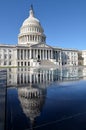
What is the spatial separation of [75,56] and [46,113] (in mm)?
133687

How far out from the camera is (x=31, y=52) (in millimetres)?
113938

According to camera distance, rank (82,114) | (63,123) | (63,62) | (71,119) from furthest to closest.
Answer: (63,62), (82,114), (71,119), (63,123)

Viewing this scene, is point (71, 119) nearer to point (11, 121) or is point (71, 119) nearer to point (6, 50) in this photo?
point (11, 121)

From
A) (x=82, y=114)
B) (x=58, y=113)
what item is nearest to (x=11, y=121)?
(x=58, y=113)

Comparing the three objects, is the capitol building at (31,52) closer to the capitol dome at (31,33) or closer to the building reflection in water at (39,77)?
the capitol dome at (31,33)

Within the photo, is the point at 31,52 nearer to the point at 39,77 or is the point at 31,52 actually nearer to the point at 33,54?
the point at 33,54

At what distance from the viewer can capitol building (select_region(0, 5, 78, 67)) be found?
11106cm

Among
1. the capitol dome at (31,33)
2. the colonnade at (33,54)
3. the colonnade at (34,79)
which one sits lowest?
the colonnade at (34,79)

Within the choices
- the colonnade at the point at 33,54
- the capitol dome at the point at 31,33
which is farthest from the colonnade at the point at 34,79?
the capitol dome at the point at 31,33

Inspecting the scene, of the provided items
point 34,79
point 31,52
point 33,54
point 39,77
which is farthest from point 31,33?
point 34,79

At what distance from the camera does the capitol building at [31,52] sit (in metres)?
111

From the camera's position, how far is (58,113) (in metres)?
6.41

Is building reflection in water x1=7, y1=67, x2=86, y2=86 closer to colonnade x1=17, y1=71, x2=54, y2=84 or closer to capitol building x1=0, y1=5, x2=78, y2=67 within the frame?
colonnade x1=17, y1=71, x2=54, y2=84

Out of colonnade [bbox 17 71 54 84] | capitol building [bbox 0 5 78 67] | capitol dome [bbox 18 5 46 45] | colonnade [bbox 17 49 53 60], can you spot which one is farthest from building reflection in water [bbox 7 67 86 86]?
capitol dome [bbox 18 5 46 45]
